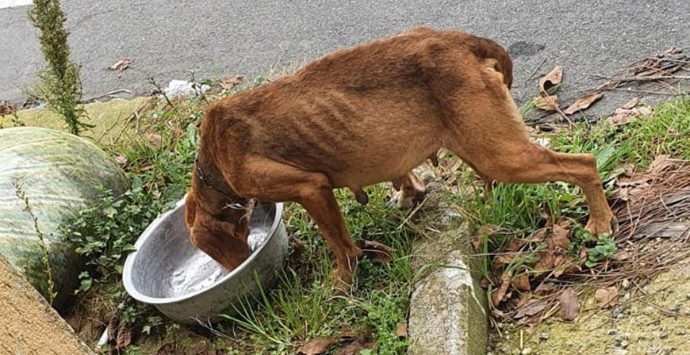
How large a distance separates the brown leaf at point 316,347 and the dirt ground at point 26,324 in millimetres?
1201

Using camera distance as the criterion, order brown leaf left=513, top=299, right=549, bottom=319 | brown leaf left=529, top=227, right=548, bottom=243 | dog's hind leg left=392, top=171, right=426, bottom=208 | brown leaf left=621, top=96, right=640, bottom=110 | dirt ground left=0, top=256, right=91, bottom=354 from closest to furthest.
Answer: dirt ground left=0, top=256, right=91, bottom=354, brown leaf left=513, top=299, right=549, bottom=319, brown leaf left=529, top=227, right=548, bottom=243, dog's hind leg left=392, top=171, right=426, bottom=208, brown leaf left=621, top=96, right=640, bottom=110

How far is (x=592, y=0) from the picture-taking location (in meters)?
6.23

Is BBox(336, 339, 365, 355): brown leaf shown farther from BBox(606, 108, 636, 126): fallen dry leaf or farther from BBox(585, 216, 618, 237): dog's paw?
BBox(606, 108, 636, 126): fallen dry leaf

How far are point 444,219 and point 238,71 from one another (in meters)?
2.88

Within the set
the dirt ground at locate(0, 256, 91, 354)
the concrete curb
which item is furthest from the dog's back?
the dirt ground at locate(0, 256, 91, 354)

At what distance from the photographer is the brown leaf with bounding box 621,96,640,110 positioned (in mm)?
4980

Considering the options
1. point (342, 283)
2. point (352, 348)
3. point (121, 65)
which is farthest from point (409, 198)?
point (121, 65)

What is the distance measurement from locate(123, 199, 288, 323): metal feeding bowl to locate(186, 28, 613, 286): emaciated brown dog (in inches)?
13.9

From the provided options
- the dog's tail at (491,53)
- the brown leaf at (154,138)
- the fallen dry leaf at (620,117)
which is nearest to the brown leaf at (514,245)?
the dog's tail at (491,53)

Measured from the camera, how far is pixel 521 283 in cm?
398

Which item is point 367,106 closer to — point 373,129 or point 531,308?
point 373,129

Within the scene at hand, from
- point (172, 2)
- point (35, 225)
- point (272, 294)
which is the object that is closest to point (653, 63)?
point (272, 294)

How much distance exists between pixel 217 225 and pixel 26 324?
1.57m

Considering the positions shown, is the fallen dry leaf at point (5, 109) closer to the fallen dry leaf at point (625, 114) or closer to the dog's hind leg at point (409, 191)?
the dog's hind leg at point (409, 191)
